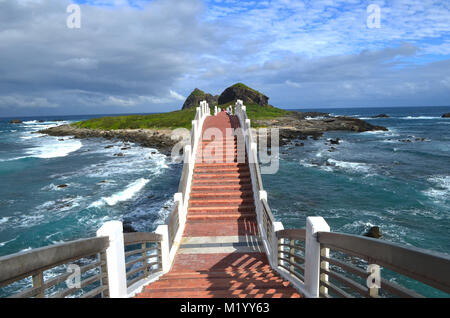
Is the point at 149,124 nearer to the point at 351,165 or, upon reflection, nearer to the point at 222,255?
the point at 351,165

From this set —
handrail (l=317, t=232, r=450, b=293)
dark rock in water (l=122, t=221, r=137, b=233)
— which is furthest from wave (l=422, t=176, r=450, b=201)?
handrail (l=317, t=232, r=450, b=293)

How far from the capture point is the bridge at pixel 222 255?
233 centimetres

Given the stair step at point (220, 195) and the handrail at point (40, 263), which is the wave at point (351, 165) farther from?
the handrail at point (40, 263)

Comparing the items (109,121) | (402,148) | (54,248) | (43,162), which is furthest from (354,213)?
(109,121)

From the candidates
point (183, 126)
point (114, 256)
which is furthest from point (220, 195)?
point (183, 126)

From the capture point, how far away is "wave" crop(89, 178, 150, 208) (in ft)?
66.1

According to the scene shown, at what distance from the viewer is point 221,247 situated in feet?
28.3

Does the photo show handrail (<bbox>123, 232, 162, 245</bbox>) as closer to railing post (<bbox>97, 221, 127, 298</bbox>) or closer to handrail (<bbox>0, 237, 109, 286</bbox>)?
railing post (<bbox>97, 221, 127, 298</bbox>)

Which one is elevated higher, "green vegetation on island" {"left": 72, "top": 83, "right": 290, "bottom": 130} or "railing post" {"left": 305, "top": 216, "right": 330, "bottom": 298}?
"green vegetation on island" {"left": 72, "top": 83, "right": 290, "bottom": 130}

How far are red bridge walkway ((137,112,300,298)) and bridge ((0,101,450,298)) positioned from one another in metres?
0.03

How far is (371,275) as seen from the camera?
2602mm

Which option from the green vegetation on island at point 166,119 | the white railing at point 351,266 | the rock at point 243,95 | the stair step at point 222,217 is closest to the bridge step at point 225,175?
the stair step at point 222,217

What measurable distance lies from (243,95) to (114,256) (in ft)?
327

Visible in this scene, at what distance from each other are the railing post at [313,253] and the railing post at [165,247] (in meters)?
3.99
